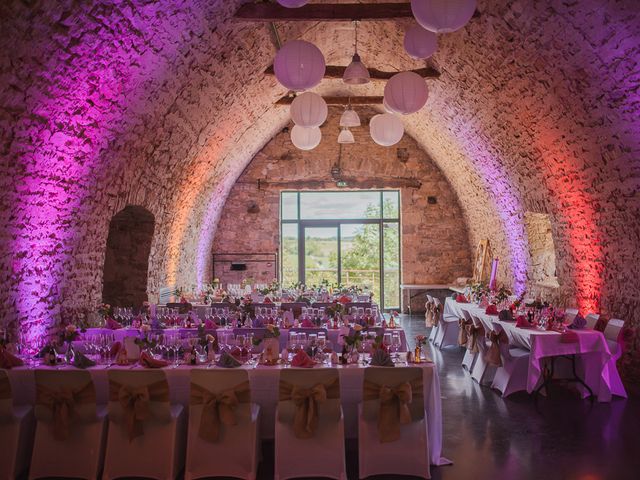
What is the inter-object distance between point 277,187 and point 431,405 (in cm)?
1038

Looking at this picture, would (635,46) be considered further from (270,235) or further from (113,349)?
(270,235)

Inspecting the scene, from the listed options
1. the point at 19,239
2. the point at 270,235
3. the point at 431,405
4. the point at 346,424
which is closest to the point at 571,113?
the point at 431,405

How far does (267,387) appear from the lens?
4949 mm

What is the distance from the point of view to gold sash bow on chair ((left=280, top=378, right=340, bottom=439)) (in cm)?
429

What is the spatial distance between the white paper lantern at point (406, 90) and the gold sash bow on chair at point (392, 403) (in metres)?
2.95

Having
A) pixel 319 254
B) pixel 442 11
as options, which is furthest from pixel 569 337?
pixel 319 254

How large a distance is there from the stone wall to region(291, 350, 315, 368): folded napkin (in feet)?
32.0

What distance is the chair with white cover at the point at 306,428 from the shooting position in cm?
434

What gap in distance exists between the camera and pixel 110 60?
5.44m

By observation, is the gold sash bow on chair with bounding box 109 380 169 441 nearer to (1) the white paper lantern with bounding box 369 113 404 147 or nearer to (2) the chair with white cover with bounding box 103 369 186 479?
(2) the chair with white cover with bounding box 103 369 186 479

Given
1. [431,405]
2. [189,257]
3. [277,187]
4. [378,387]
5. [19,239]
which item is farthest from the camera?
[277,187]

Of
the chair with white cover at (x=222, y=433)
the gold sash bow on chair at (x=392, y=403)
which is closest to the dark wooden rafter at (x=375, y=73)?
the chair with white cover at (x=222, y=433)

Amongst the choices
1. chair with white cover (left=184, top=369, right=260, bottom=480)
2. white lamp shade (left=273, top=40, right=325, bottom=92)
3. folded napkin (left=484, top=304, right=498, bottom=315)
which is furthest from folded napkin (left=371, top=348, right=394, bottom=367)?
folded napkin (left=484, top=304, right=498, bottom=315)

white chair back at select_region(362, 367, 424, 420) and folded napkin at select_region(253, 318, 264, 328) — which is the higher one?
folded napkin at select_region(253, 318, 264, 328)
